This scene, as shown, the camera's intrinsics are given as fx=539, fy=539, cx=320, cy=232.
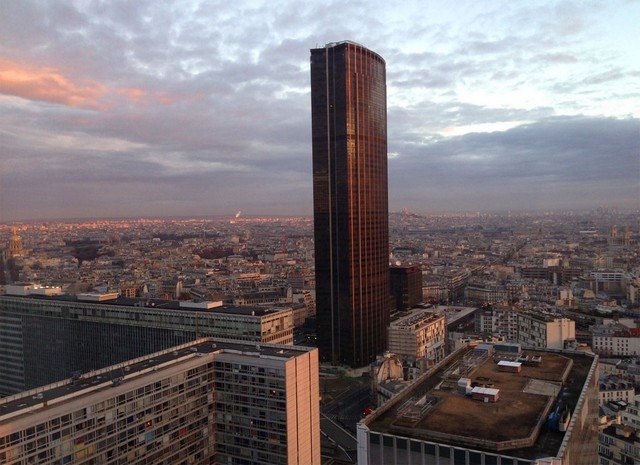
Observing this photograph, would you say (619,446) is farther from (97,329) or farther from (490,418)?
(97,329)

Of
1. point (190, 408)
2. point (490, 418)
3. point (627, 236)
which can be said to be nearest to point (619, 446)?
point (490, 418)

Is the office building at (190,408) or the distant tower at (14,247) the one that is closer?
the office building at (190,408)

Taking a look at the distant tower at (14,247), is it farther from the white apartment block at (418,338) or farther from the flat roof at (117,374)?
the white apartment block at (418,338)

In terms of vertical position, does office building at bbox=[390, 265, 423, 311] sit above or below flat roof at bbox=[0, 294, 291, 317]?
below

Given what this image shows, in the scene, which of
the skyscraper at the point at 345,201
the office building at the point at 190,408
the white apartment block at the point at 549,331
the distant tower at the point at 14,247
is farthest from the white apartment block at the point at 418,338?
the distant tower at the point at 14,247

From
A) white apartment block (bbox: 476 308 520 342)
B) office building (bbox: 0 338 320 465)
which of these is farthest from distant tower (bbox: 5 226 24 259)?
white apartment block (bbox: 476 308 520 342)

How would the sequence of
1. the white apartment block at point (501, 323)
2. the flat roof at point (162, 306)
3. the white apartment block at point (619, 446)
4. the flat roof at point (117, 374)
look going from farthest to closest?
the white apartment block at point (501, 323) → the flat roof at point (162, 306) → the white apartment block at point (619, 446) → the flat roof at point (117, 374)

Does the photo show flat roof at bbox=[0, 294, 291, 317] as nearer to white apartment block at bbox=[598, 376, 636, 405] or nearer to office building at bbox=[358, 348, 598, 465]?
office building at bbox=[358, 348, 598, 465]
